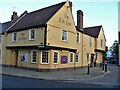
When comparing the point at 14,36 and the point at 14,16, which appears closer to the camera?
the point at 14,36

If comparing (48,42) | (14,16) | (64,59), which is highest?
(14,16)

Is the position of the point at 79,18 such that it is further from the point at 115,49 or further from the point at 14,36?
the point at 115,49

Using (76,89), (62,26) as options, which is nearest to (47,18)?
(62,26)

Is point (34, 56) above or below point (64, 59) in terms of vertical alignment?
above

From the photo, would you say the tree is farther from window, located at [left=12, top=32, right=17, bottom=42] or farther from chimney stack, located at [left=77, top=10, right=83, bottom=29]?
window, located at [left=12, top=32, right=17, bottom=42]

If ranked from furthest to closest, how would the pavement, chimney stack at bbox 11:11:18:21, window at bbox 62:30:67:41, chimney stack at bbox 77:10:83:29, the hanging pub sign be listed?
chimney stack at bbox 11:11:18:21
chimney stack at bbox 77:10:83:29
window at bbox 62:30:67:41
the hanging pub sign
the pavement

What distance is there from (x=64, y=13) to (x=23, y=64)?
837 cm

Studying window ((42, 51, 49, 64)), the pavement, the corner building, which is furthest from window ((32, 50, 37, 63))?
the pavement

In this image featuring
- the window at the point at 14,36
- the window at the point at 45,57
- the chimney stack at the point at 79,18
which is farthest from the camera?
the chimney stack at the point at 79,18

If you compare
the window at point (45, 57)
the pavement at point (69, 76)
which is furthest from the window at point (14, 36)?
the pavement at point (69, 76)

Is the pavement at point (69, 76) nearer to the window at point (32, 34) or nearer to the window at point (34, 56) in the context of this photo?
the window at point (34, 56)

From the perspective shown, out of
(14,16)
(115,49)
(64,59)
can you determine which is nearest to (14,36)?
(64,59)

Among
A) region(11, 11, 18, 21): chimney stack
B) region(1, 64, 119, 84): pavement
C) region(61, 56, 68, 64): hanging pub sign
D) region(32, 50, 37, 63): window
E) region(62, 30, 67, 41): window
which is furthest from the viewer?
region(11, 11, 18, 21): chimney stack

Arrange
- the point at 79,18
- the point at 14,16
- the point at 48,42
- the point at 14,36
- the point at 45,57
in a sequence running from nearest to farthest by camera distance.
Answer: the point at 48,42, the point at 45,57, the point at 14,36, the point at 79,18, the point at 14,16
